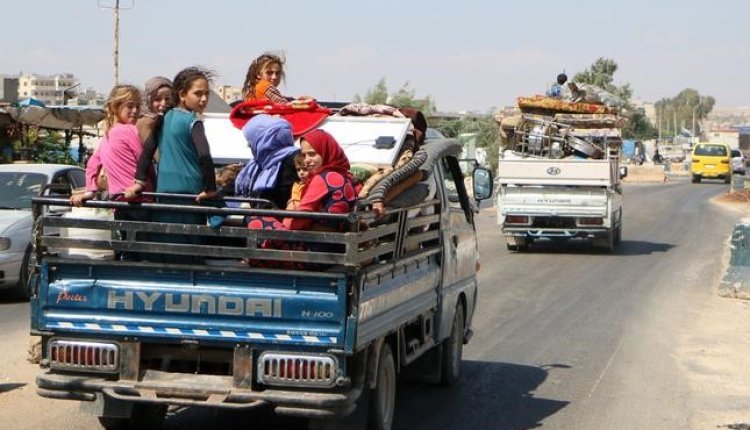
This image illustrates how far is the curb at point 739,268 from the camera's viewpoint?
16500 mm

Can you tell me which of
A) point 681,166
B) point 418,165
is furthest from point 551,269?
point 681,166

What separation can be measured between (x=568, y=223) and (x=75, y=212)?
652 inches

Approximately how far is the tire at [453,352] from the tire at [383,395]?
2.01 meters

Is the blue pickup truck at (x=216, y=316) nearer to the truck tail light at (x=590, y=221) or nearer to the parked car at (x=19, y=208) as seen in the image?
the parked car at (x=19, y=208)

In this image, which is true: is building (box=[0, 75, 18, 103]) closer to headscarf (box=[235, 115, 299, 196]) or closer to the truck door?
the truck door

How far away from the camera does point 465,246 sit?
33.2 feet

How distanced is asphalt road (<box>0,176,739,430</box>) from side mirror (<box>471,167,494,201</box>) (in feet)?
5.34

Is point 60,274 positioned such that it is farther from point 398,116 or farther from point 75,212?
point 398,116

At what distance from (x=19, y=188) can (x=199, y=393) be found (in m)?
9.56

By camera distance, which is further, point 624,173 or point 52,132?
point 52,132

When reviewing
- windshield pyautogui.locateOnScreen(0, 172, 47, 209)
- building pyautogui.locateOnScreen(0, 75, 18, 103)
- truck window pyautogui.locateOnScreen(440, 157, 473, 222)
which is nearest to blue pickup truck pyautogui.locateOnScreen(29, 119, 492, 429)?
truck window pyautogui.locateOnScreen(440, 157, 473, 222)

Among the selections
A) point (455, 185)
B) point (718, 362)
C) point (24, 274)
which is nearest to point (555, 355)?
point (718, 362)

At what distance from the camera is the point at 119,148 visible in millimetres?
7504

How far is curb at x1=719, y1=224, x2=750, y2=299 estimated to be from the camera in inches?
650
